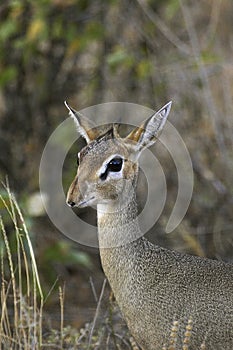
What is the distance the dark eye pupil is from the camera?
3412 millimetres

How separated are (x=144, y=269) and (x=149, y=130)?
54 centimetres

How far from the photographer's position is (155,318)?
3410 mm

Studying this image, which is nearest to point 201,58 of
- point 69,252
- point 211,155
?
point 211,155

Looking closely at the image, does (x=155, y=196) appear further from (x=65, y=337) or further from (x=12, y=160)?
(x=65, y=337)

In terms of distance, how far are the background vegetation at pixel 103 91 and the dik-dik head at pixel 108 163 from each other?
1683mm

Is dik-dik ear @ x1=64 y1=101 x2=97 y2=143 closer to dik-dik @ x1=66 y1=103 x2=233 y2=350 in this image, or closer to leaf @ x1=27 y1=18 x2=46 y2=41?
dik-dik @ x1=66 y1=103 x2=233 y2=350

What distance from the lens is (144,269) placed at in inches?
139

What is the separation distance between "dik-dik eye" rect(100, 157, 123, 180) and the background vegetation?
5.69ft

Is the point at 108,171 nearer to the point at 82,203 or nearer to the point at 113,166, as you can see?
the point at 113,166

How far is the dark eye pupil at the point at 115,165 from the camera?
3.41 meters

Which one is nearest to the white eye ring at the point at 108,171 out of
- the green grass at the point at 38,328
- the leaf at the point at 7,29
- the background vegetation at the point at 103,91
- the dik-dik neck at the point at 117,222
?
the dik-dik neck at the point at 117,222

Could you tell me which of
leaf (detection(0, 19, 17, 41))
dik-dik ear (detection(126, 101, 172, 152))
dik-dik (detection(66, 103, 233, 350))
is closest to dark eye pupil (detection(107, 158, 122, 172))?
dik-dik (detection(66, 103, 233, 350))

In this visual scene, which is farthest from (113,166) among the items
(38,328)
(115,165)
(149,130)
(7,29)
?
(7,29)

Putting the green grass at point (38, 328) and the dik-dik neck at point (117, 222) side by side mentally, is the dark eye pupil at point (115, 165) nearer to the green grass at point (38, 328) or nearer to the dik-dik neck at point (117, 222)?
the dik-dik neck at point (117, 222)
